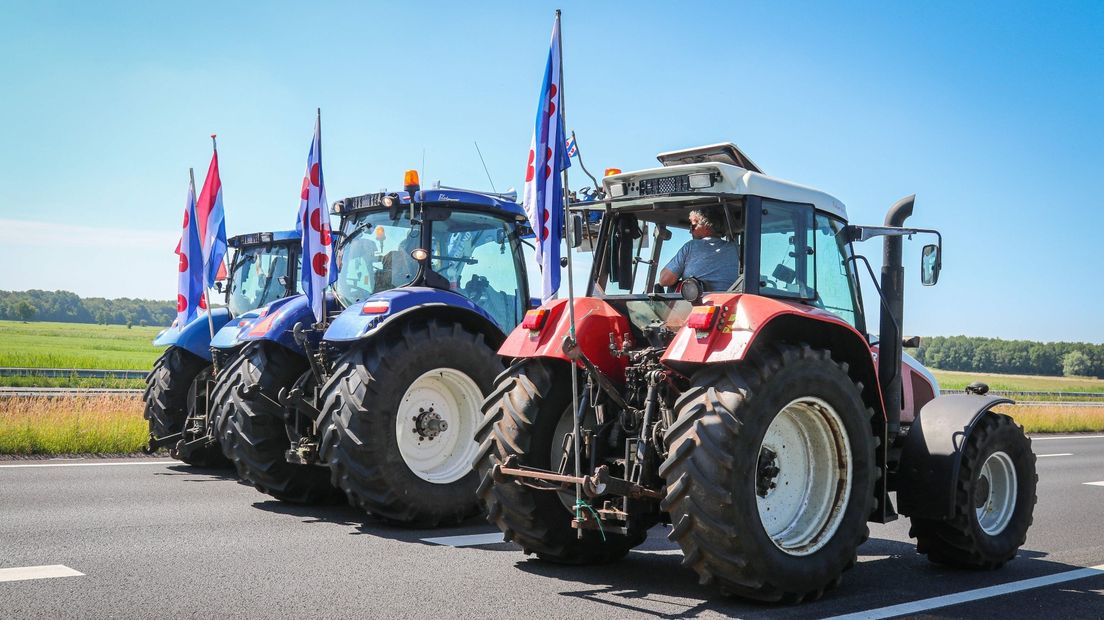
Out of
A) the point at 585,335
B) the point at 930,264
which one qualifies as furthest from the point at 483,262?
the point at 930,264

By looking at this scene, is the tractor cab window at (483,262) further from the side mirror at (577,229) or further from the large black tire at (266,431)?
the side mirror at (577,229)

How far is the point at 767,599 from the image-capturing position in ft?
17.2

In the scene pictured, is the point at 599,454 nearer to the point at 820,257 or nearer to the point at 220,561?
the point at 820,257

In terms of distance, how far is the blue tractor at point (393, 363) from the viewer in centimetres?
795

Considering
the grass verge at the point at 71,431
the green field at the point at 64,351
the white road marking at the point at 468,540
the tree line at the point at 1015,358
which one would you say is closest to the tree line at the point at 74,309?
the green field at the point at 64,351

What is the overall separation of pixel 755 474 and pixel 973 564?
7.98ft

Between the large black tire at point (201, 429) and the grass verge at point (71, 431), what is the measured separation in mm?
1612

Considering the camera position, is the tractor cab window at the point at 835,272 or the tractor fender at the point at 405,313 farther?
the tractor fender at the point at 405,313

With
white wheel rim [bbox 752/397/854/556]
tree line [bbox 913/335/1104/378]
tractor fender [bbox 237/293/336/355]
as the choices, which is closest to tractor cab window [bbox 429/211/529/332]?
tractor fender [bbox 237/293/336/355]

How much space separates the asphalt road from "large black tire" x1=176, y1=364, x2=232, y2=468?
4.45ft

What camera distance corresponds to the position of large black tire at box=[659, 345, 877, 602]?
16.5 feet

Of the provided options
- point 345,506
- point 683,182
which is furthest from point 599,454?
point 345,506

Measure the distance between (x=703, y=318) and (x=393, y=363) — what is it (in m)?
3.51

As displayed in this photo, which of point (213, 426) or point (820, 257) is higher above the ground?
point (820, 257)
